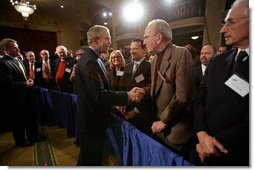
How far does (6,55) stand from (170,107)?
2068 millimetres

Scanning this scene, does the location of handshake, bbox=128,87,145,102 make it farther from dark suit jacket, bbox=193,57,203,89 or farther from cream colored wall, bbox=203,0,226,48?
cream colored wall, bbox=203,0,226,48

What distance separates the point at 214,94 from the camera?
3.08 feet

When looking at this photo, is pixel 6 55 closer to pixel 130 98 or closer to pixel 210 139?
pixel 130 98

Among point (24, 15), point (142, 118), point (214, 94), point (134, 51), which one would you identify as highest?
point (24, 15)

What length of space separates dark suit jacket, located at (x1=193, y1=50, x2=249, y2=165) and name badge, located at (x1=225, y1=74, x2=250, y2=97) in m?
0.02

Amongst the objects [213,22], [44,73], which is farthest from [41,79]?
[213,22]

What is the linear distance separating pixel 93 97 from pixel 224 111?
2.80ft

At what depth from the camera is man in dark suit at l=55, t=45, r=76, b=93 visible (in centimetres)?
301

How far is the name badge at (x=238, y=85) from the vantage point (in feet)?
2.79

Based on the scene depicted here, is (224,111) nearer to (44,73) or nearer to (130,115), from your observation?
(130,115)

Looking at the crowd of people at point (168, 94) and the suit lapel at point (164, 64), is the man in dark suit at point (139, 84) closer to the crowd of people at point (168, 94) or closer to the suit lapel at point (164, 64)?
the crowd of people at point (168, 94)

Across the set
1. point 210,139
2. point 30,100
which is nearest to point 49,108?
point 30,100

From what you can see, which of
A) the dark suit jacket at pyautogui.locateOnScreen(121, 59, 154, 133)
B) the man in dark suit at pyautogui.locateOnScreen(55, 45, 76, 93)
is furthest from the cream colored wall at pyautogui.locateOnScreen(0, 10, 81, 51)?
the dark suit jacket at pyautogui.locateOnScreen(121, 59, 154, 133)

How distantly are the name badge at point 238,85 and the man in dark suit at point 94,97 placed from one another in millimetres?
711
